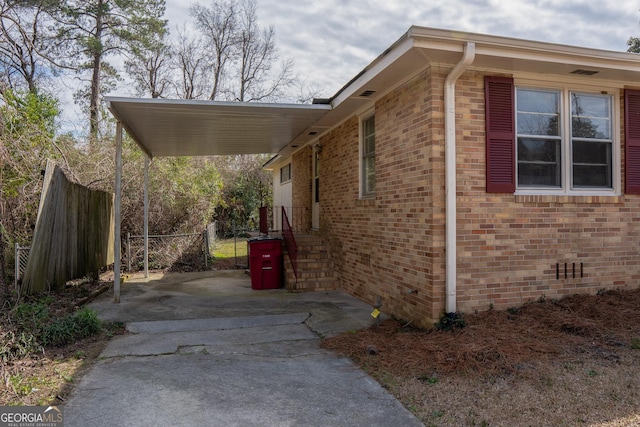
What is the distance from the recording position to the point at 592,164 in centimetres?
612

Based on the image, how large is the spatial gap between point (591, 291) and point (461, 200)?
242cm

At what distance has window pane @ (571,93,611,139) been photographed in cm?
604

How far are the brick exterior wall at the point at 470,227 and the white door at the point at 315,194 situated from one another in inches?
164

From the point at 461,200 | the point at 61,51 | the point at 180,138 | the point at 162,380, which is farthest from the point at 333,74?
the point at 162,380

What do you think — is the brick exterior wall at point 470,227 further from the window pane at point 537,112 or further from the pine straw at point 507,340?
the window pane at point 537,112

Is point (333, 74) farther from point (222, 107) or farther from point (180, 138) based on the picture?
point (222, 107)

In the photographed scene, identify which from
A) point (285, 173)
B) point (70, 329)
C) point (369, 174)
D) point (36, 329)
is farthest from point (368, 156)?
point (285, 173)

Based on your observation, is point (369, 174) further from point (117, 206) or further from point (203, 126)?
point (117, 206)

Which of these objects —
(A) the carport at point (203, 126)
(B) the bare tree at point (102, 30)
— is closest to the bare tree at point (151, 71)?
(B) the bare tree at point (102, 30)

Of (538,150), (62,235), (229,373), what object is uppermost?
(538,150)

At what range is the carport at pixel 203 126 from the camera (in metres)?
6.64

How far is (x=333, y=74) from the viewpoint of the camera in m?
25.5

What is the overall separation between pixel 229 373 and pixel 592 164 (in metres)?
5.58

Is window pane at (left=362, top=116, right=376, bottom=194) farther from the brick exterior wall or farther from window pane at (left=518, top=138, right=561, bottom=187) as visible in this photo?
window pane at (left=518, top=138, right=561, bottom=187)
